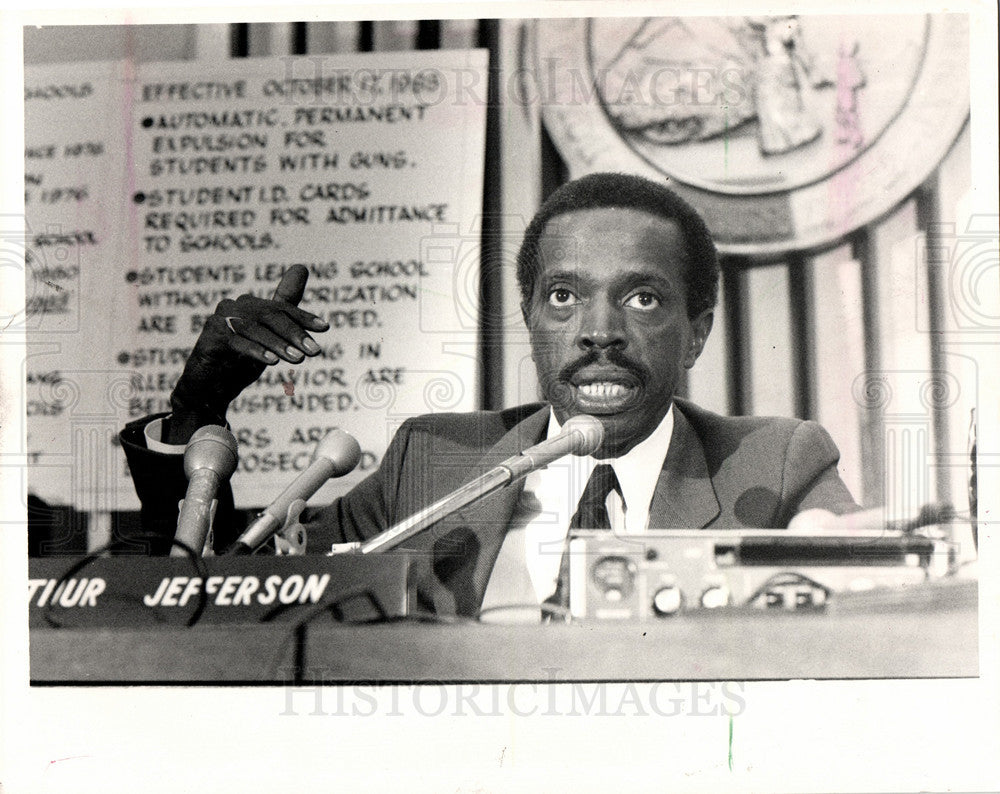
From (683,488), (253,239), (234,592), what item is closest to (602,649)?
(683,488)

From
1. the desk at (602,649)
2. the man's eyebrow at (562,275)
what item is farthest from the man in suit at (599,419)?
the desk at (602,649)

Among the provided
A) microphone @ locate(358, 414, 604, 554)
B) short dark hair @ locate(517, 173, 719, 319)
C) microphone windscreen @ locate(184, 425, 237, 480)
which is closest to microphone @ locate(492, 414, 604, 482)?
microphone @ locate(358, 414, 604, 554)

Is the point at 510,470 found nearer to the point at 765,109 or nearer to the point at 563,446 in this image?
the point at 563,446

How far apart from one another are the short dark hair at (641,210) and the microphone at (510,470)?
34 centimetres

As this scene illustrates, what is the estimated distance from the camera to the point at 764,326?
3195mm

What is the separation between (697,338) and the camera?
319 cm

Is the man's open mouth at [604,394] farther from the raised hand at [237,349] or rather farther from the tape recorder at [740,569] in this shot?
the raised hand at [237,349]

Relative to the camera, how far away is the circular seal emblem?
3217 millimetres

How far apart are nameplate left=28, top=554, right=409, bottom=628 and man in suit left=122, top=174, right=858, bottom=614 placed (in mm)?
87

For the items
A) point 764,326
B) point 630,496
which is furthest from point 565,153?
point 630,496

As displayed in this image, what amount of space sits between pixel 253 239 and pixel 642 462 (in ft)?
3.57

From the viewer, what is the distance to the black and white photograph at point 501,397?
3070mm

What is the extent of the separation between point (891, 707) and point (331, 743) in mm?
1286

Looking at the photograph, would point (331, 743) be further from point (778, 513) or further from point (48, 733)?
point (778, 513)
